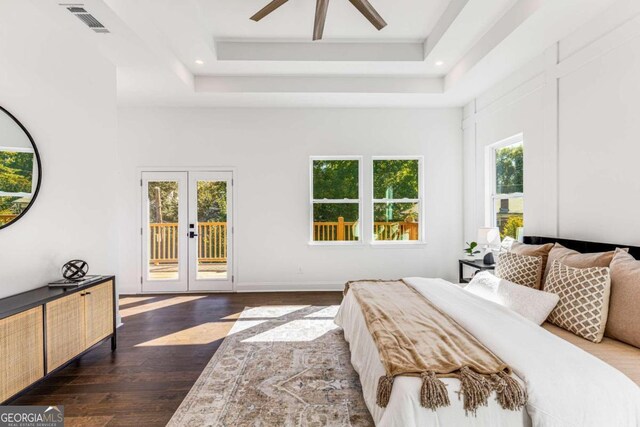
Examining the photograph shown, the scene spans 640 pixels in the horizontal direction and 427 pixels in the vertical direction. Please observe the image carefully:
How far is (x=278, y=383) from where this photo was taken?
2.48 metres

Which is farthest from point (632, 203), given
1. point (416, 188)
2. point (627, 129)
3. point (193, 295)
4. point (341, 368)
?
point (193, 295)

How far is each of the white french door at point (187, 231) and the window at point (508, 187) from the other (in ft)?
13.0

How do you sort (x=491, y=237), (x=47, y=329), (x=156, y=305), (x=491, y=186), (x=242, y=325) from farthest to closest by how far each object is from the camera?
1. (x=491, y=186)
2. (x=156, y=305)
3. (x=491, y=237)
4. (x=242, y=325)
5. (x=47, y=329)

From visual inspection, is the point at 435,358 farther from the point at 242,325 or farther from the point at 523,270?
the point at 242,325

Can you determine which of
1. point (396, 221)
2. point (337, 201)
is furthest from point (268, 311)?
point (396, 221)

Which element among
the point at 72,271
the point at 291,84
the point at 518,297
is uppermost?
the point at 291,84

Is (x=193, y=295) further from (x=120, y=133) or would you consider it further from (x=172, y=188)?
(x=120, y=133)

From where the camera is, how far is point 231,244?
527cm

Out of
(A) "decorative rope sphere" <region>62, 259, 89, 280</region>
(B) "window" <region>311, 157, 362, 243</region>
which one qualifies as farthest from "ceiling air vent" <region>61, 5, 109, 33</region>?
(B) "window" <region>311, 157, 362, 243</region>

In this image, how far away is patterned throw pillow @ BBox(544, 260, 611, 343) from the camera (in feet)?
6.67

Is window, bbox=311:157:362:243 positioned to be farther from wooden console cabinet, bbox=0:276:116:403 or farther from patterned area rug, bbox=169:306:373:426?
wooden console cabinet, bbox=0:276:116:403

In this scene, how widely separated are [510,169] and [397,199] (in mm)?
1731

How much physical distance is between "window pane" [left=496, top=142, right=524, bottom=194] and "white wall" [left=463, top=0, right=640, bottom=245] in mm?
265

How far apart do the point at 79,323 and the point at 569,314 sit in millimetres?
3632
